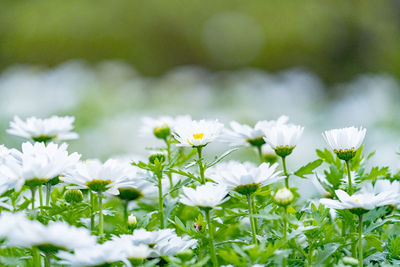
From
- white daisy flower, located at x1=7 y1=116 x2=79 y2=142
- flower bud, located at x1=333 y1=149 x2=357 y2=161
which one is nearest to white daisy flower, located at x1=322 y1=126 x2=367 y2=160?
flower bud, located at x1=333 y1=149 x2=357 y2=161

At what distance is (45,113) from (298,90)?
214 centimetres

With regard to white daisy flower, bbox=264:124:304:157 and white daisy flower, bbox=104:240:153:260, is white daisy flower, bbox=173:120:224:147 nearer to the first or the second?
white daisy flower, bbox=264:124:304:157

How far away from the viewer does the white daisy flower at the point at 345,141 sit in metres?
1.01

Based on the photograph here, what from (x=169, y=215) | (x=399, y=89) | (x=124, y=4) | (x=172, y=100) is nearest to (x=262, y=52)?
(x=124, y=4)

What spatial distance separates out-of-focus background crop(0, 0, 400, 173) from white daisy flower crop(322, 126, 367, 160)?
151cm

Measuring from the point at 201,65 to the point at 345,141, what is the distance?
579 centimetres

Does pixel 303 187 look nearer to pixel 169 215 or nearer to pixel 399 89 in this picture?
pixel 169 215

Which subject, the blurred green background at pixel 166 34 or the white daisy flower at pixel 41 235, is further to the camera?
the blurred green background at pixel 166 34

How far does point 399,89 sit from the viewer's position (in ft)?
12.7

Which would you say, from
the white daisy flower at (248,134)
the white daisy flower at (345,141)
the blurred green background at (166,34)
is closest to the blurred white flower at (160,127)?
the white daisy flower at (248,134)

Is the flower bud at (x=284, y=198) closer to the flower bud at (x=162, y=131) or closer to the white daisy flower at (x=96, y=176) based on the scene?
the white daisy flower at (x=96, y=176)

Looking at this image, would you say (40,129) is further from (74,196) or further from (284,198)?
(284,198)

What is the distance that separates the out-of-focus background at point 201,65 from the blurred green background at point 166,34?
0.01 meters

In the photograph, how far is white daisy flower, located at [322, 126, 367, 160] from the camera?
101cm
